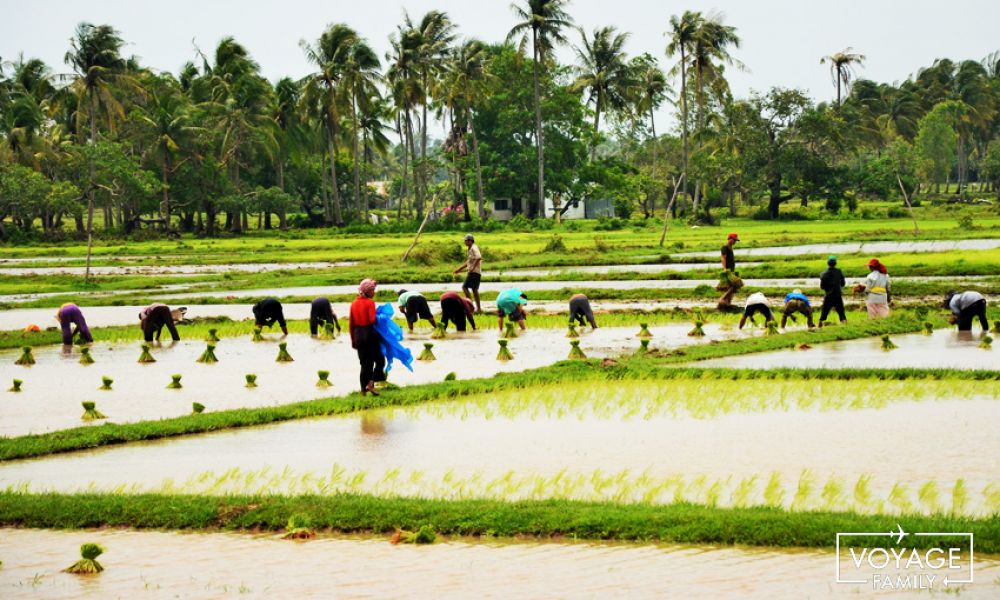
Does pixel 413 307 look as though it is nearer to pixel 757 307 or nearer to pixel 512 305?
pixel 512 305

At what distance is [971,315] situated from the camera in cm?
1886

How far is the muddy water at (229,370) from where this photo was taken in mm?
14547

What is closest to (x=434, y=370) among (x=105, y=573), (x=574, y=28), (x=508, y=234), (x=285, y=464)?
(x=285, y=464)

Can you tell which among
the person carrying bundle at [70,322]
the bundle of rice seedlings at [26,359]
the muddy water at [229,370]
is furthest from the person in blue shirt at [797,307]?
the bundle of rice seedlings at [26,359]

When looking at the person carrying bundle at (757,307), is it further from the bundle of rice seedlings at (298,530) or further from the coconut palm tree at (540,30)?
the coconut palm tree at (540,30)

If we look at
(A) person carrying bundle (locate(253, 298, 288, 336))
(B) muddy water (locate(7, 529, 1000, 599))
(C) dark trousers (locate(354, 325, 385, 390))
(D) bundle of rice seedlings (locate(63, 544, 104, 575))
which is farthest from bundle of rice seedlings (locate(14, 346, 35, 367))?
(D) bundle of rice seedlings (locate(63, 544, 104, 575))

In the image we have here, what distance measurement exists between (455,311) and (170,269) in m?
24.6

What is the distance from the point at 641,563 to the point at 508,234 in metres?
53.1

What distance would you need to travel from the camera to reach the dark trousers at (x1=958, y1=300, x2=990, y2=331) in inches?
733

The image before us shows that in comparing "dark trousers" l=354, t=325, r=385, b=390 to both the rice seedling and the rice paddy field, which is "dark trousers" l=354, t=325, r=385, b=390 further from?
the rice seedling

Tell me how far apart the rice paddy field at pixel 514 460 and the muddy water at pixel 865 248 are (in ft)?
44.0

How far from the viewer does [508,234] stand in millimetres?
60312

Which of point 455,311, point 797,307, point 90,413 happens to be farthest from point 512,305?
point 90,413

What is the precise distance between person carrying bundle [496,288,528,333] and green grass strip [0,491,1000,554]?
12.3 metres
